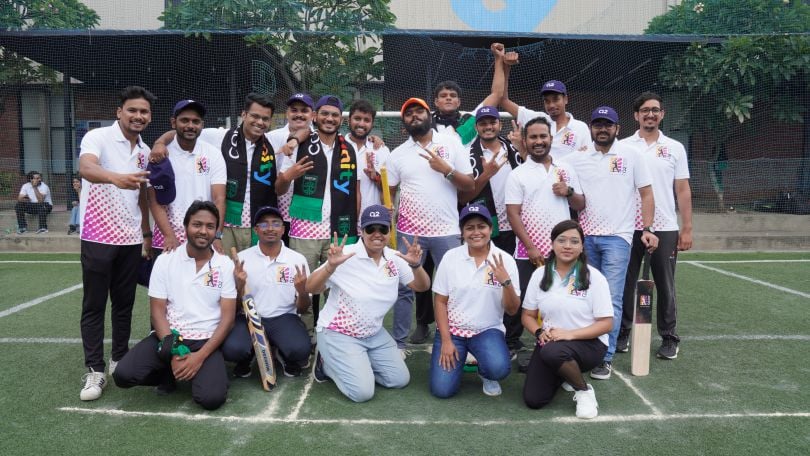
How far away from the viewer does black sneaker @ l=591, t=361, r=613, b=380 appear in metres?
4.38

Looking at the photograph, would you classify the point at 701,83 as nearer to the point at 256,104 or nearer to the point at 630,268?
the point at 630,268

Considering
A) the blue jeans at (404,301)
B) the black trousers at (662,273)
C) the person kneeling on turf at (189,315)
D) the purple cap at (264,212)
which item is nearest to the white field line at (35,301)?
the person kneeling on turf at (189,315)

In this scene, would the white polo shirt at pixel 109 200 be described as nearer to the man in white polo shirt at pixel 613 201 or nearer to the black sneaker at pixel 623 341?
the man in white polo shirt at pixel 613 201

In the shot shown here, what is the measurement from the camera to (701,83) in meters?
12.1

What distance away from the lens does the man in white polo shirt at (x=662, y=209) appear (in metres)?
4.89

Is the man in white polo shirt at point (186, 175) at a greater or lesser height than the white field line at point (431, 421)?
greater

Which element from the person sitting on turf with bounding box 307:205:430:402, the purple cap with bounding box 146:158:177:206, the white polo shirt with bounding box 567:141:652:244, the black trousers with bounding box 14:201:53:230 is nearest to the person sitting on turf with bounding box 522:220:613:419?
the white polo shirt with bounding box 567:141:652:244

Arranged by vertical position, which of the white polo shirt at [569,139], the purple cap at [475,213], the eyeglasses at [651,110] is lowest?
the purple cap at [475,213]

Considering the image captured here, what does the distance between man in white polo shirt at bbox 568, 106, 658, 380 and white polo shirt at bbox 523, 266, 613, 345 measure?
1.95 feet

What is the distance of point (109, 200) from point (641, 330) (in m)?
3.84

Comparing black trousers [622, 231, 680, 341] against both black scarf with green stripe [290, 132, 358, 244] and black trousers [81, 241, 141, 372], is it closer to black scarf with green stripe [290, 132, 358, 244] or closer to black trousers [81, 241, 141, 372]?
black scarf with green stripe [290, 132, 358, 244]

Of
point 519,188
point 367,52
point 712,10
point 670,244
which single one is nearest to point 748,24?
point 712,10

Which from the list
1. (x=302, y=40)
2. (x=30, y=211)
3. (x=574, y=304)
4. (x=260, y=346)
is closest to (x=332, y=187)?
(x=260, y=346)

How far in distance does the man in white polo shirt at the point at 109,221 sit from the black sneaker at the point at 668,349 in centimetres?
405
